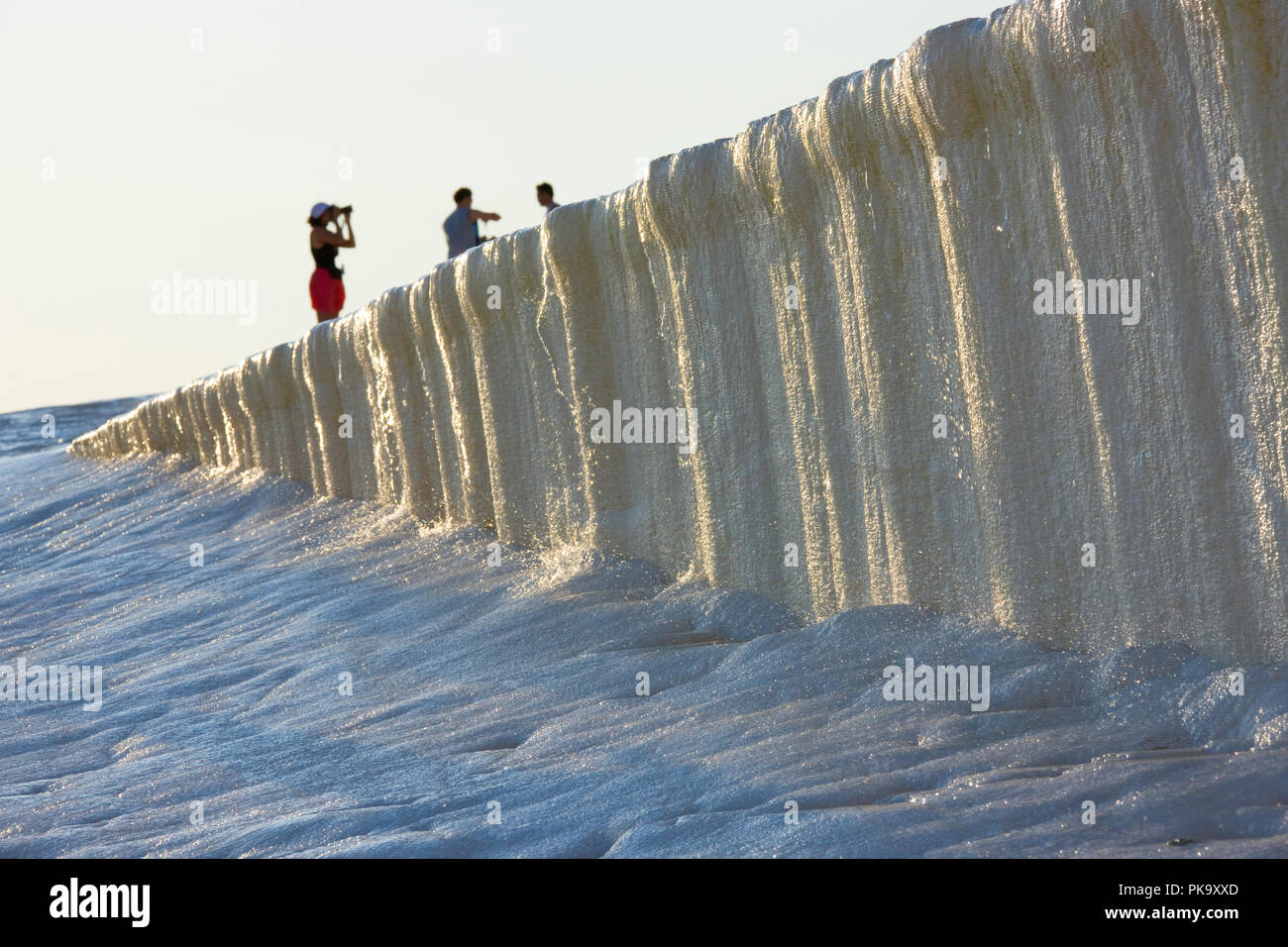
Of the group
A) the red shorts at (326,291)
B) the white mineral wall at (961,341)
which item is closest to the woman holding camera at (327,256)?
the red shorts at (326,291)

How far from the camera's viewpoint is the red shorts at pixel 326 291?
1284 centimetres

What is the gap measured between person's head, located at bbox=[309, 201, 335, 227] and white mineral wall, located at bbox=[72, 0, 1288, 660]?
5882 mm

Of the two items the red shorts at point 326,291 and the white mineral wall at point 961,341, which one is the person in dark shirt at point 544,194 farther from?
the white mineral wall at point 961,341

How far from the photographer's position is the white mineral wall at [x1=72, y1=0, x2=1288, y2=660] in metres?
3.43

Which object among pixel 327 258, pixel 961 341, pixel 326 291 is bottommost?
pixel 961 341

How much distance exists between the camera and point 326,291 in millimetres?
12836

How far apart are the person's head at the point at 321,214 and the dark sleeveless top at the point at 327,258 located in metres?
0.19

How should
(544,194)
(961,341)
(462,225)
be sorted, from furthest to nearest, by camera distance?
(544,194) → (462,225) → (961,341)

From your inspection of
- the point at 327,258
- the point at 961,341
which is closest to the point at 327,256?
the point at 327,258

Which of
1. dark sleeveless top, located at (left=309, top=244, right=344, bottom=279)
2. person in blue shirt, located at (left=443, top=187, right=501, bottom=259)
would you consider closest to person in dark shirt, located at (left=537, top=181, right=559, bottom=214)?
person in blue shirt, located at (left=443, top=187, right=501, bottom=259)

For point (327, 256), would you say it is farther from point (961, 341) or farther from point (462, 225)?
point (961, 341)

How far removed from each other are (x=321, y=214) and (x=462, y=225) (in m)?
1.31
